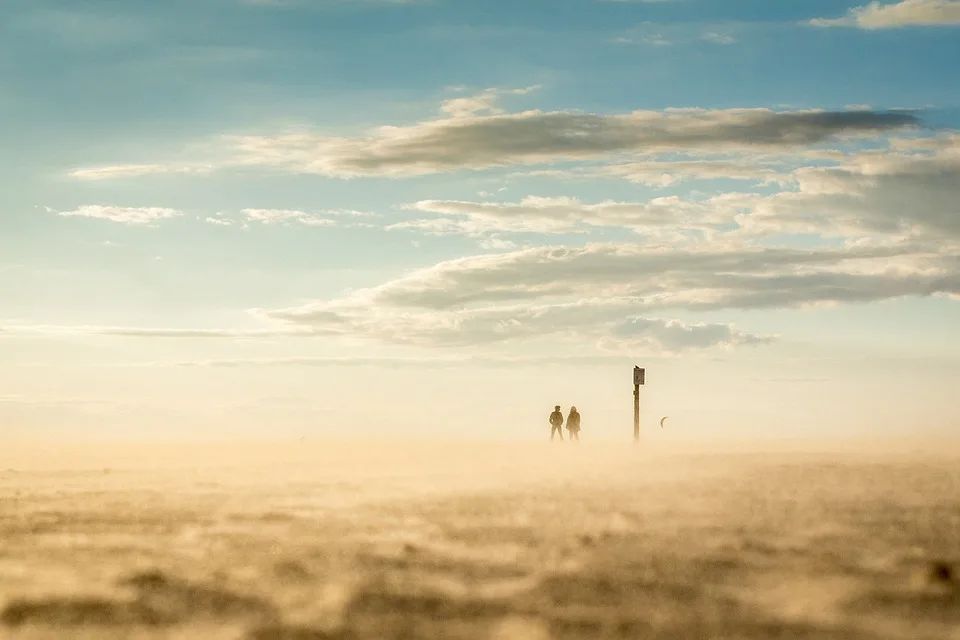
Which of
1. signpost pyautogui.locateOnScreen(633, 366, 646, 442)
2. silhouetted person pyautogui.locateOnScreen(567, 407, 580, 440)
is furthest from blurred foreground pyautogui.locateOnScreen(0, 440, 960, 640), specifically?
silhouetted person pyautogui.locateOnScreen(567, 407, 580, 440)

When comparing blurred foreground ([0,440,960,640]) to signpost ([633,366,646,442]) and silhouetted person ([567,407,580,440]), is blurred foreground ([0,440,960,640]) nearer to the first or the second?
signpost ([633,366,646,442])

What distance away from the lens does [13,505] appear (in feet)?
31.3

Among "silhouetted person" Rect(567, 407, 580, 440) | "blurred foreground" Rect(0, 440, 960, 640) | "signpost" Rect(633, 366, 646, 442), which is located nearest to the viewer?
"blurred foreground" Rect(0, 440, 960, 640)

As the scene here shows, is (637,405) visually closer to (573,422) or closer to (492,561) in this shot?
(573,422)

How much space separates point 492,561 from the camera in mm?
5719

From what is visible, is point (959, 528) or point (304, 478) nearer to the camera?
point (959, 528)

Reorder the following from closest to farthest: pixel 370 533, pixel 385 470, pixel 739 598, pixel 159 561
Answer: pixel 739 598 < pixel 159 561 < pixel 370 533 < pixel 385 470

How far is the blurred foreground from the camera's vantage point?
432cm

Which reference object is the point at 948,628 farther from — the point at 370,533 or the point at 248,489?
the point at 248,489

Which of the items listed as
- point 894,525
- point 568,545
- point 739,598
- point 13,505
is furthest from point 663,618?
point 13,505

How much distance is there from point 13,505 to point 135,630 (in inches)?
236

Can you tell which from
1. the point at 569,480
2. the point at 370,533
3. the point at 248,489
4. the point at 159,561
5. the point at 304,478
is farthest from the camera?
the point at 304,478

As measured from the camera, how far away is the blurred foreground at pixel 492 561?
432 cm

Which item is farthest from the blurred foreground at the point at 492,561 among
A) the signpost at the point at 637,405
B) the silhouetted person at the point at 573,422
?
the silhouetted person at the point at 573,422
